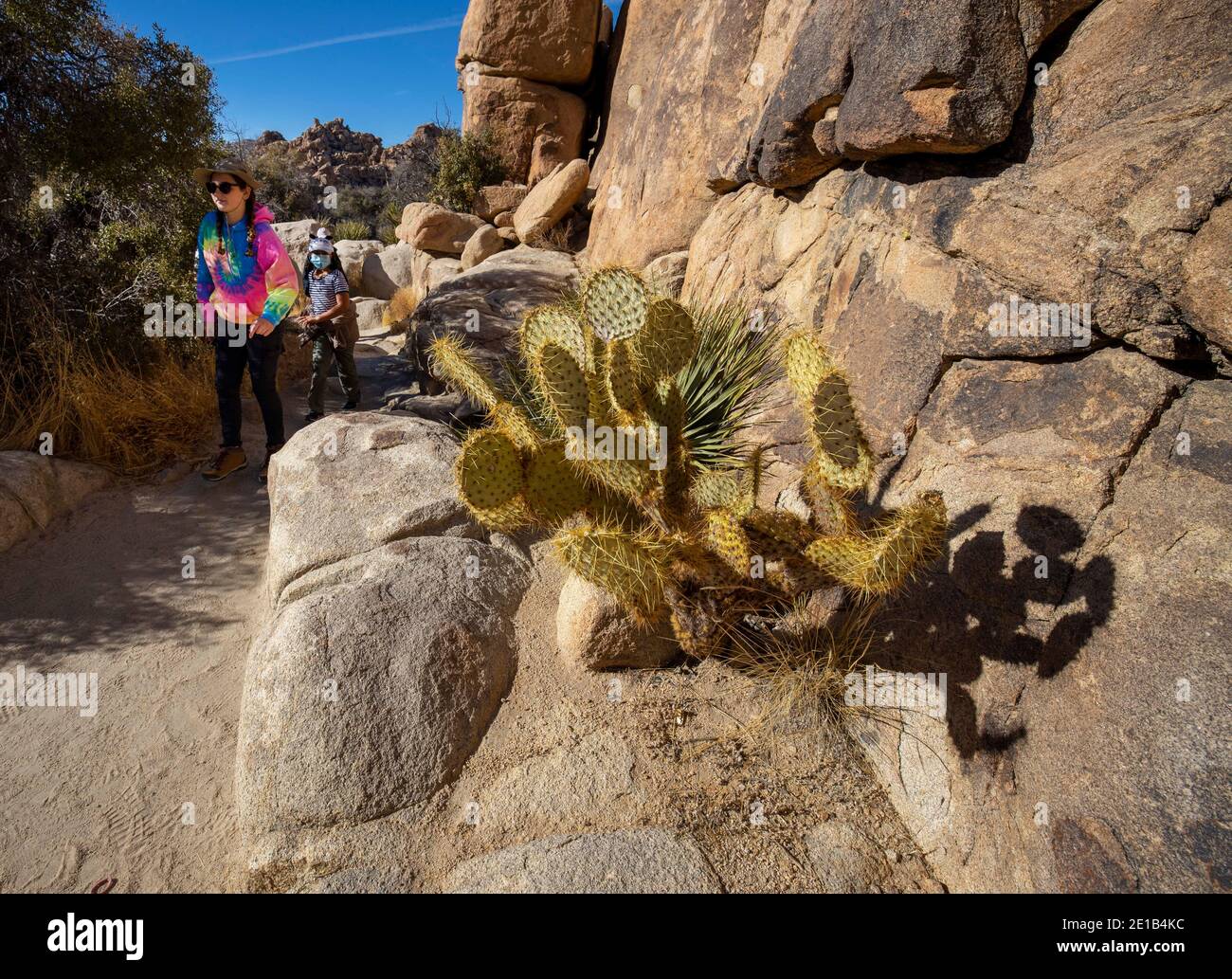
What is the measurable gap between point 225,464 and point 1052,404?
5.37 metres

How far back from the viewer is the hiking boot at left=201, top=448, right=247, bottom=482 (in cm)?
514

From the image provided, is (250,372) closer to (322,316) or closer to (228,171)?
(322,316)

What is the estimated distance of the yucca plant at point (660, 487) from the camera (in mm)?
2273

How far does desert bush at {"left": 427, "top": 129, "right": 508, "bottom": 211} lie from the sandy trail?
8.65 m

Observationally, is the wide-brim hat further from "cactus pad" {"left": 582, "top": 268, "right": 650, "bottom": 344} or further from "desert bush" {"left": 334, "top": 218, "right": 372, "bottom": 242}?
"desert bush" {"left": 334, "top": 218, "right": 372, "bottom": 242}

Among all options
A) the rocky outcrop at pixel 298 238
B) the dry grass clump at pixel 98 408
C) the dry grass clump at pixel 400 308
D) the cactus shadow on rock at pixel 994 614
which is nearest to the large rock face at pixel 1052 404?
the cactus shadow on rock at pixel 994 614

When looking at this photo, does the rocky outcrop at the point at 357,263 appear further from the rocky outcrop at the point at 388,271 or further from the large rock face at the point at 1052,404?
the large rock face at the point at 1052,404

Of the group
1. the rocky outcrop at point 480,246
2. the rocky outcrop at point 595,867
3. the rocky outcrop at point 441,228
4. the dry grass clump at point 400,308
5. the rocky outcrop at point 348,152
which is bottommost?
the rocky outcrop at point 595,867

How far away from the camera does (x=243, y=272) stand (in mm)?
4535

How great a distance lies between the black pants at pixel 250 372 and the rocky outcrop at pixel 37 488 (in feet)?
3.36

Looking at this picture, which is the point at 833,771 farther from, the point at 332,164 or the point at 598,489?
the point at 332,164

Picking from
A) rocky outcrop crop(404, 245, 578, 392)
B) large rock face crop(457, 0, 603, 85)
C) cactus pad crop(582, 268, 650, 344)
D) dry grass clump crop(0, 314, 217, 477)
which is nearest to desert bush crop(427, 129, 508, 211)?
large rock face crop(457, 0, 603, 85)

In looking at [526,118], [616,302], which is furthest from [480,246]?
[616,302]

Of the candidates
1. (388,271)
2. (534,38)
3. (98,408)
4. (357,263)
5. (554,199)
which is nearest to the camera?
(98,408)
